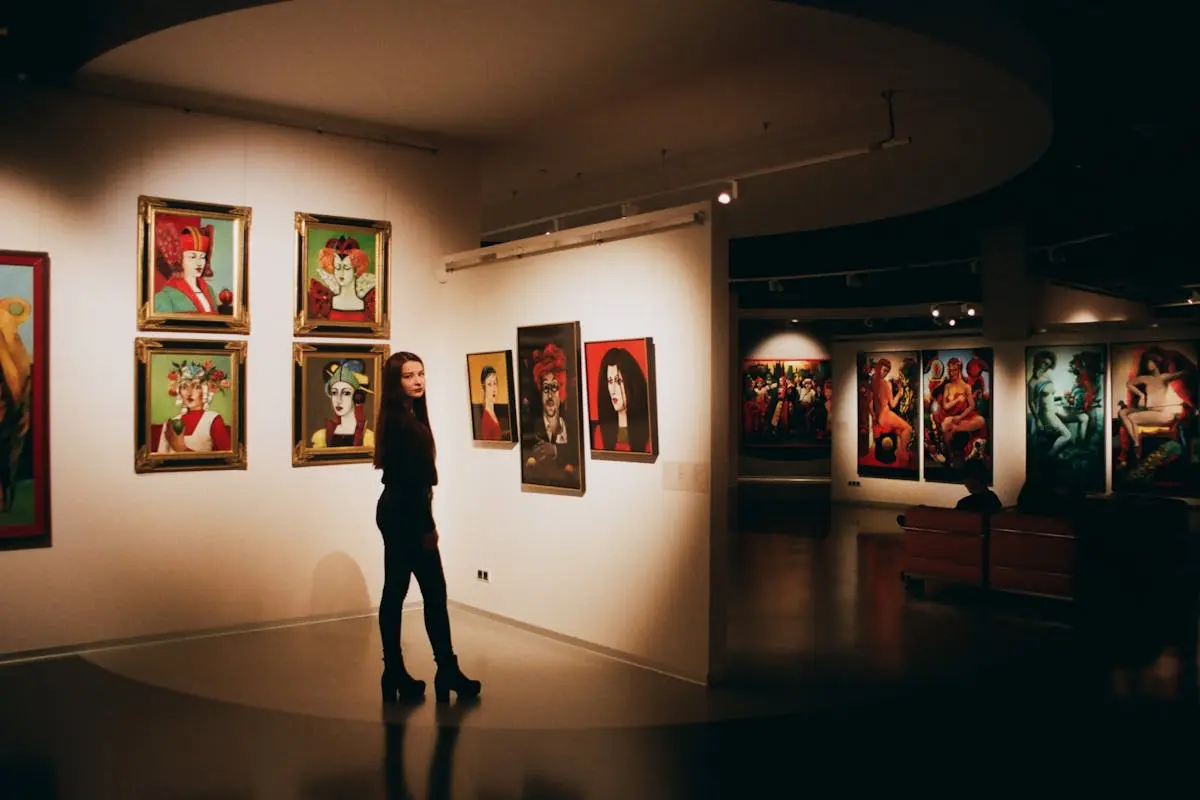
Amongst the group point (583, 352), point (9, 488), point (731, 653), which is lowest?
point (731, 653)

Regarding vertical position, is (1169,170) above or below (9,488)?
above

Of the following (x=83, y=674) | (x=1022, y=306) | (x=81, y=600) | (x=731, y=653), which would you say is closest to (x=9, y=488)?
(x=81, y=600)

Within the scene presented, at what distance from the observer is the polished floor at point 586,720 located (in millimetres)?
5215

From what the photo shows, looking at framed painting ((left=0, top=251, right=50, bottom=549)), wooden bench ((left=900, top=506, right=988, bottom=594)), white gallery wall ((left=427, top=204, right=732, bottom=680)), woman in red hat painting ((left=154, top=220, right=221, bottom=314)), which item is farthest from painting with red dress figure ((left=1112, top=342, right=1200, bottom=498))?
framed painting ((left=0, top=251, right=50, bottom=549))

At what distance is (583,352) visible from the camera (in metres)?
8.00

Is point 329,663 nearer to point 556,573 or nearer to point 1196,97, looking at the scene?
point 556,573

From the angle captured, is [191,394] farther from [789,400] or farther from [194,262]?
[789,400]

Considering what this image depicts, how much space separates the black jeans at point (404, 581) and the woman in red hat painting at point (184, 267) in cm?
286

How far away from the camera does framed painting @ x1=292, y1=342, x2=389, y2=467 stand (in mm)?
8727

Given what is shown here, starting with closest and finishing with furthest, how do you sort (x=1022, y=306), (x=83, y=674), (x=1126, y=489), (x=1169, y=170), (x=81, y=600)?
(x=83, y=674) → (x=81, y=600) → (x=1169, y=170) → (x=1022, y=306) → (x=1126, y=489)

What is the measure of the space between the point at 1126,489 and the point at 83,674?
16.4m

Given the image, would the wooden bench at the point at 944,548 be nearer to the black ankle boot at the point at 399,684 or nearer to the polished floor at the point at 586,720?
the polished floor at the point at 586,720

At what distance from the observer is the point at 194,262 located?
26.9ft

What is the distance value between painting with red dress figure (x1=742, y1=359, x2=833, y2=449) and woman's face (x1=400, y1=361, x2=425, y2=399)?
16366 mm
